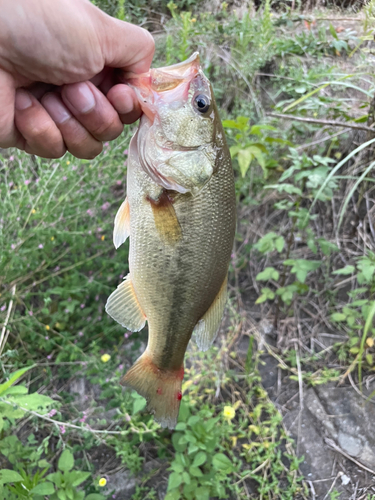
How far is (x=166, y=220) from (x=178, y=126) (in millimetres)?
374

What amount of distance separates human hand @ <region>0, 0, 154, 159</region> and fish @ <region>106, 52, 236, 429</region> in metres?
0.13

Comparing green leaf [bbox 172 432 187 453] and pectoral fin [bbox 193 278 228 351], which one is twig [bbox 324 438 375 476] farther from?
pectoral fin [bbox 193 278 228 351]

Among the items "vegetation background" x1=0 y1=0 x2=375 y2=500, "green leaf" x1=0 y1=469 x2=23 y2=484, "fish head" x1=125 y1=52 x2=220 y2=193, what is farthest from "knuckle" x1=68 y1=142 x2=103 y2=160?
"green leaf" x1=0 y1=469 x2=23 y2=484

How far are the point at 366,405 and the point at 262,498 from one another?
1.00m

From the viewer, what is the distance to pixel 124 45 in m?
1.31

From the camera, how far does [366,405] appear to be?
2459 mm

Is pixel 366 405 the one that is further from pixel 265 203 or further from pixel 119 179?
pixel 119 179

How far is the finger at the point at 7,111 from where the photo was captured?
1.29 m

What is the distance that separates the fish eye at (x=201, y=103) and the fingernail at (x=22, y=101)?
0.69 meters

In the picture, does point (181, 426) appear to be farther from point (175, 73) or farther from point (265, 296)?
point (175, 73)

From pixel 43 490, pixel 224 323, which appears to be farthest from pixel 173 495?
pixel 224 323

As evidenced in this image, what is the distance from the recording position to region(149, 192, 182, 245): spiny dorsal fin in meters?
1.33

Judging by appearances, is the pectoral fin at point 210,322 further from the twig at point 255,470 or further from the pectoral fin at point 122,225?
the twig at point 255,470

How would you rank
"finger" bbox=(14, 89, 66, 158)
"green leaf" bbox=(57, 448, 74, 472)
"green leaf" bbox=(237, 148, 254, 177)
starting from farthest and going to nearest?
"green leaf" bbox=(237, 148, 254, 177) → "green leaf" bbox=(57, 448, 74, 472) → "finger" bbox=(14, 89, 66, 158)
